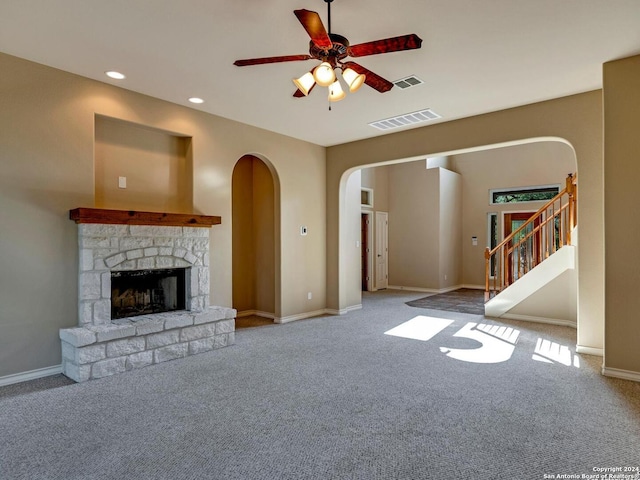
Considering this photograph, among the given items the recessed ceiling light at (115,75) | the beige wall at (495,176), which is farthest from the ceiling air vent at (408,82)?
the beige wall at (495,176)

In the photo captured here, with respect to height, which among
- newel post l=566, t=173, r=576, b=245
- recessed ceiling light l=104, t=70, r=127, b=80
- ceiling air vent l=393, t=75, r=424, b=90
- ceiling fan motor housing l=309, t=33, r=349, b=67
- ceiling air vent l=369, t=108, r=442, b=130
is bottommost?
newel post l=566, t=173, r=576, b=245

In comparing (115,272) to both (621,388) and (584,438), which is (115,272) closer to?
(584,438)

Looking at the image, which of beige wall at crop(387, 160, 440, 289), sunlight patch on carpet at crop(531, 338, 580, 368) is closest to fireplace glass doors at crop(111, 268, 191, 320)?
sunlight patch on carpet at crop(531, 338, 580, 368)

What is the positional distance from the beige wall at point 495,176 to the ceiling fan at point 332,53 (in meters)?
8.13

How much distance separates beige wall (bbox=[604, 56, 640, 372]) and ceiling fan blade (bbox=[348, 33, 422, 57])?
8.28ft

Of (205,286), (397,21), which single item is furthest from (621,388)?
(205,286)

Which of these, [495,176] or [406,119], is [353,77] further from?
[495,176]

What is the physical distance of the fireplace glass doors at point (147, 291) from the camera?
4219 millimetres

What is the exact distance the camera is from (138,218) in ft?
13.2

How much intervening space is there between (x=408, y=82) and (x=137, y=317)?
12.9ft

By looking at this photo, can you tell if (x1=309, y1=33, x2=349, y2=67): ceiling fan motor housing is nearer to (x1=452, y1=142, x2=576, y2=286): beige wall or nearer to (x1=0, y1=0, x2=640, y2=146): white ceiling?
(x1=0, y1=0, x2=640, y2=146): white ceiling

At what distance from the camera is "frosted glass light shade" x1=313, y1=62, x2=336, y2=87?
2537 mm

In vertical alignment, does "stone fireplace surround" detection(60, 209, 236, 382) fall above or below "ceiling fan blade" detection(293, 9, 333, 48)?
below

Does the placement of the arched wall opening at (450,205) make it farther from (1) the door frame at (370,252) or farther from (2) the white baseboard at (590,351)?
(2) the white baseboard at (590,351)
